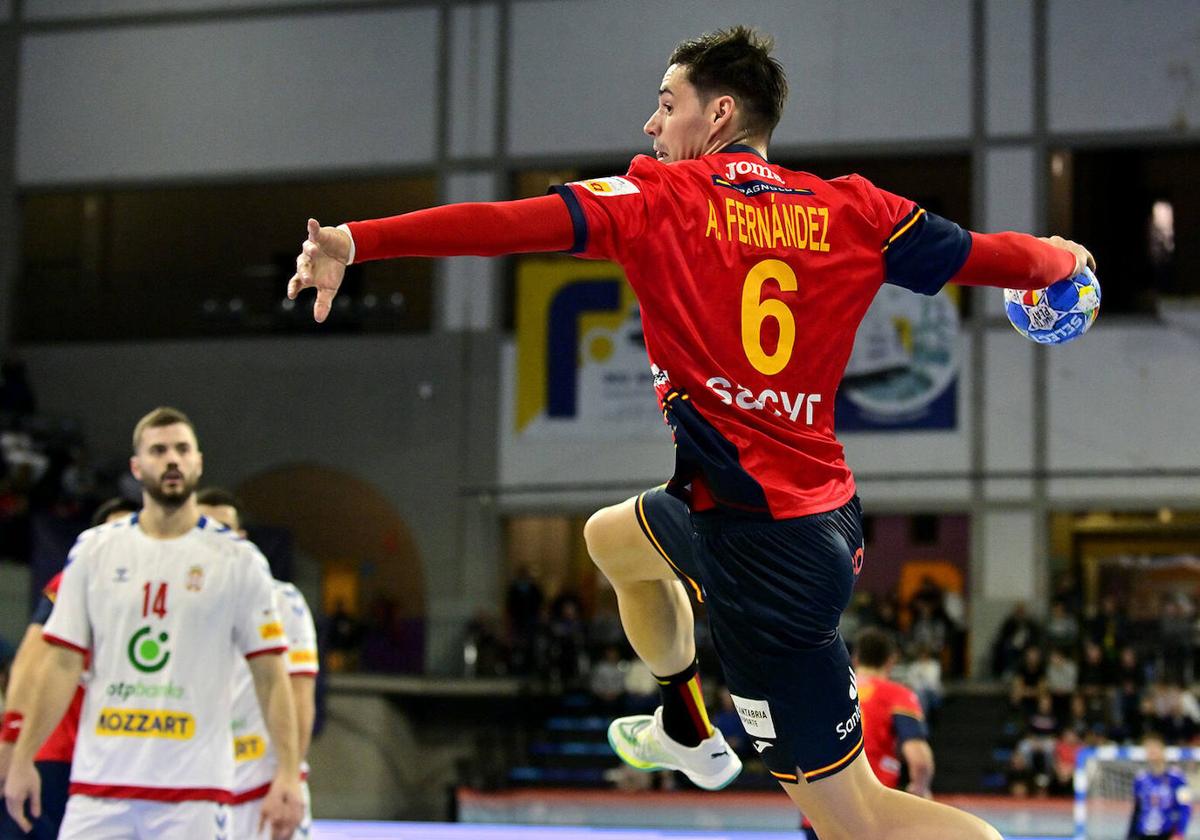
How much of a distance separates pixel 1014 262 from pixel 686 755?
1604 mm

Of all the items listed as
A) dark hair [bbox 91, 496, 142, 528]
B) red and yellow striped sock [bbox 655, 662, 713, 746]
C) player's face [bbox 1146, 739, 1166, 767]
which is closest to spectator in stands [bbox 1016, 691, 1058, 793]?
player's face [bbox 1146, 739, 1166, 767]

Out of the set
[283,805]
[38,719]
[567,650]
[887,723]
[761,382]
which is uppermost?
[761,382]

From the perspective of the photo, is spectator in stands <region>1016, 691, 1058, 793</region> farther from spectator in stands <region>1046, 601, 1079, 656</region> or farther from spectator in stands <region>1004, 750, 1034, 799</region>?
spectator in stands <region>1046, 601, 1079, 656</region>

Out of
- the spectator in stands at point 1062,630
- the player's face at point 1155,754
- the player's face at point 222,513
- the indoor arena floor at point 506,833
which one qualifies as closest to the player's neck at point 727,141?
the player's face at point 222,513

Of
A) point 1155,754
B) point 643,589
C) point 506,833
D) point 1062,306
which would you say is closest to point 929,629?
point 506,833

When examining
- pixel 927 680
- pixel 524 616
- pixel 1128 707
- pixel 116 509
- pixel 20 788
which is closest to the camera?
pixel 20 788

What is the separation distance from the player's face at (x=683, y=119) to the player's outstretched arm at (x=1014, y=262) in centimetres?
69

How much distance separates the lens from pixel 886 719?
827 centimetres

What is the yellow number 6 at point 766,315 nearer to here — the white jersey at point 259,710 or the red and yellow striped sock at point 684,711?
the red and yellow striped sock at point 684,711

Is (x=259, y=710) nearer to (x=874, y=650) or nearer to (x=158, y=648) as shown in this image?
(x=158, y=648)

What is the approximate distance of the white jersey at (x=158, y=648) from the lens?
19.8 feet

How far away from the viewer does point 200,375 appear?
23.7 m

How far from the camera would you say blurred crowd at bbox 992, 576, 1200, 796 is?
16.5 metres

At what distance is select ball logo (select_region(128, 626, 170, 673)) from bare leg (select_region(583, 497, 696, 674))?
256 centimetres
